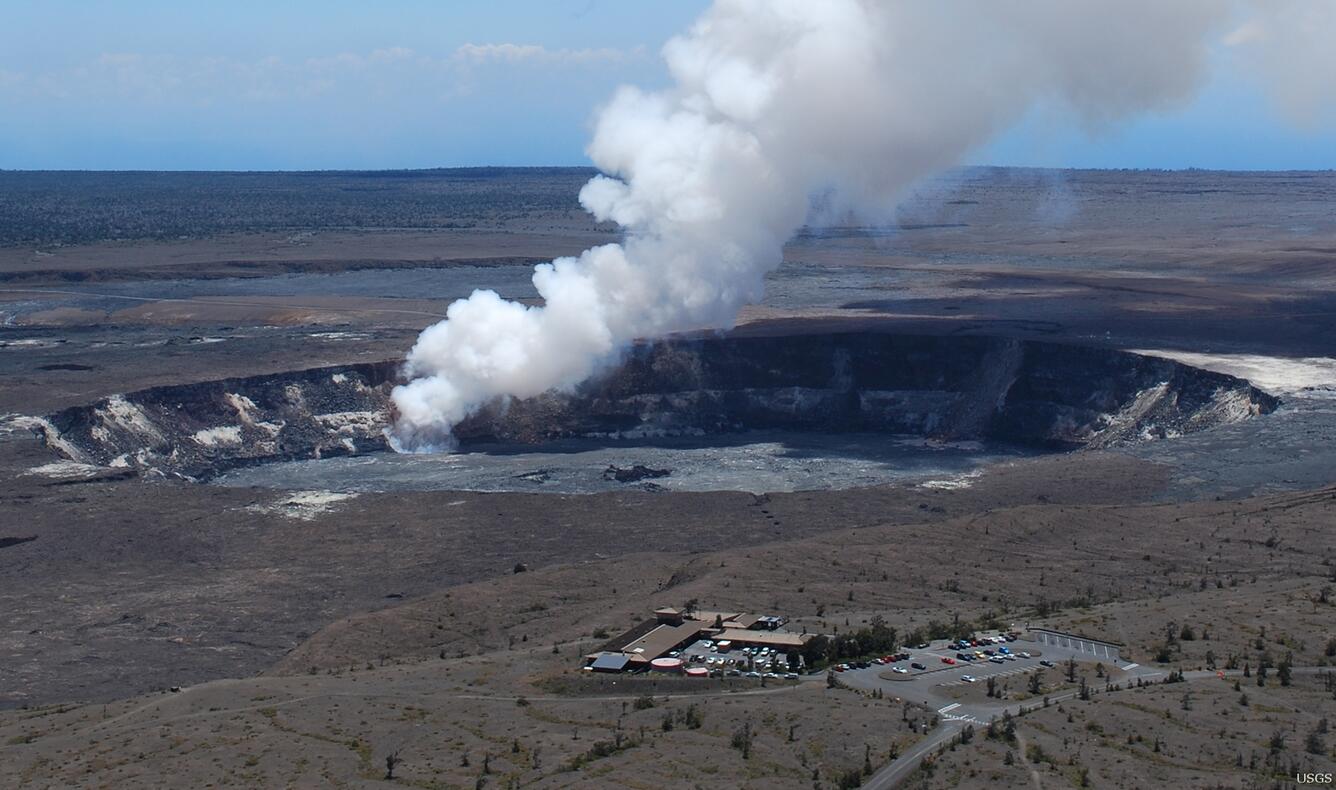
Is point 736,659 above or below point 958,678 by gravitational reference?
below

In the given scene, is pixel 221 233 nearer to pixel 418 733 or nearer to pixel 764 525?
pixel 764 525

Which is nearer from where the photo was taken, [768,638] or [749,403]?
[768,638]

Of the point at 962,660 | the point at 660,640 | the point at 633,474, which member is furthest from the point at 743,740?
the point at 633,474

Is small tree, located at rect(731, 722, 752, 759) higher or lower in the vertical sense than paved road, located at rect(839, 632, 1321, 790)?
lower

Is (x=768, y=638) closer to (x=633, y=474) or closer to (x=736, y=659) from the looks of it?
(x=736, y=659)

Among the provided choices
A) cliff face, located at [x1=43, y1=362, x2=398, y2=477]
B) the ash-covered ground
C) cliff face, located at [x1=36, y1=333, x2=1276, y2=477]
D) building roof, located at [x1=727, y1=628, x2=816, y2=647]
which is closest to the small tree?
the ash-covered ground

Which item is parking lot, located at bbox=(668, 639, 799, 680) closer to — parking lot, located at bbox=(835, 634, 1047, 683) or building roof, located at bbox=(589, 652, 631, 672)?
building roof, located at bbox=(589, 652, 631, 672)
